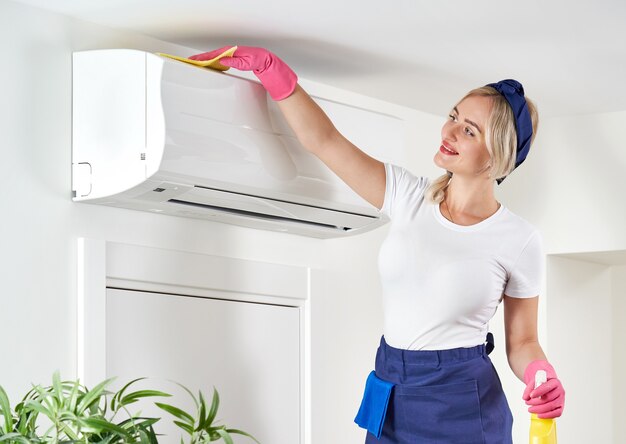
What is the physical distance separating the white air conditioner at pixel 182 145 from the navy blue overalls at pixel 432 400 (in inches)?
19.2

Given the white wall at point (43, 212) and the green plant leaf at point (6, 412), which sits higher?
the white wall at point (43, 212)

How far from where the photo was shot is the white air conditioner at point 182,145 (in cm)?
213

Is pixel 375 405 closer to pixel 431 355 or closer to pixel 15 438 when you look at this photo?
pixel 431 355

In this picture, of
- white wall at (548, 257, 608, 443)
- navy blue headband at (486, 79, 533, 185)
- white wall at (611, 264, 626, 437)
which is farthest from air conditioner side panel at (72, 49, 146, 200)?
white wall at (611, 264, 626, 437)

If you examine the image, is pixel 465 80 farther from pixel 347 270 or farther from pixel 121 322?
pixel 121 322

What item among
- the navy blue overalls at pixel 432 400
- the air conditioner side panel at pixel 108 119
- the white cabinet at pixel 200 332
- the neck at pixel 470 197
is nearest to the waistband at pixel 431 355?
the navy blue overalls at pixel 432 400

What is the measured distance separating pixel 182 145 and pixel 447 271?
0.60 meters

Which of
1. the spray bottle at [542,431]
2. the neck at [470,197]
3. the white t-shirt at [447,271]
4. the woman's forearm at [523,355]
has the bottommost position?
the spray bottle at [542,431]

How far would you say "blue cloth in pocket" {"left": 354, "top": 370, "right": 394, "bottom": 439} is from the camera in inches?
85.8

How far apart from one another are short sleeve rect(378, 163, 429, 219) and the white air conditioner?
224 mm

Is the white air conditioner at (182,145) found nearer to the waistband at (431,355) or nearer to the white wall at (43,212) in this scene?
the white wall at (43,212)

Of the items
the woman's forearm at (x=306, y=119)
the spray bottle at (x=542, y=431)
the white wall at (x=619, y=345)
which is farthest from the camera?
the white wall at (x=619, y=345)

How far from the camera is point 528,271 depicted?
225cm

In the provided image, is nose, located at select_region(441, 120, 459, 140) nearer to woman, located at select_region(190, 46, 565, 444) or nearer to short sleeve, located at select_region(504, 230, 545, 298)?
woman, located at select_region(190, 46, 565, 444)
